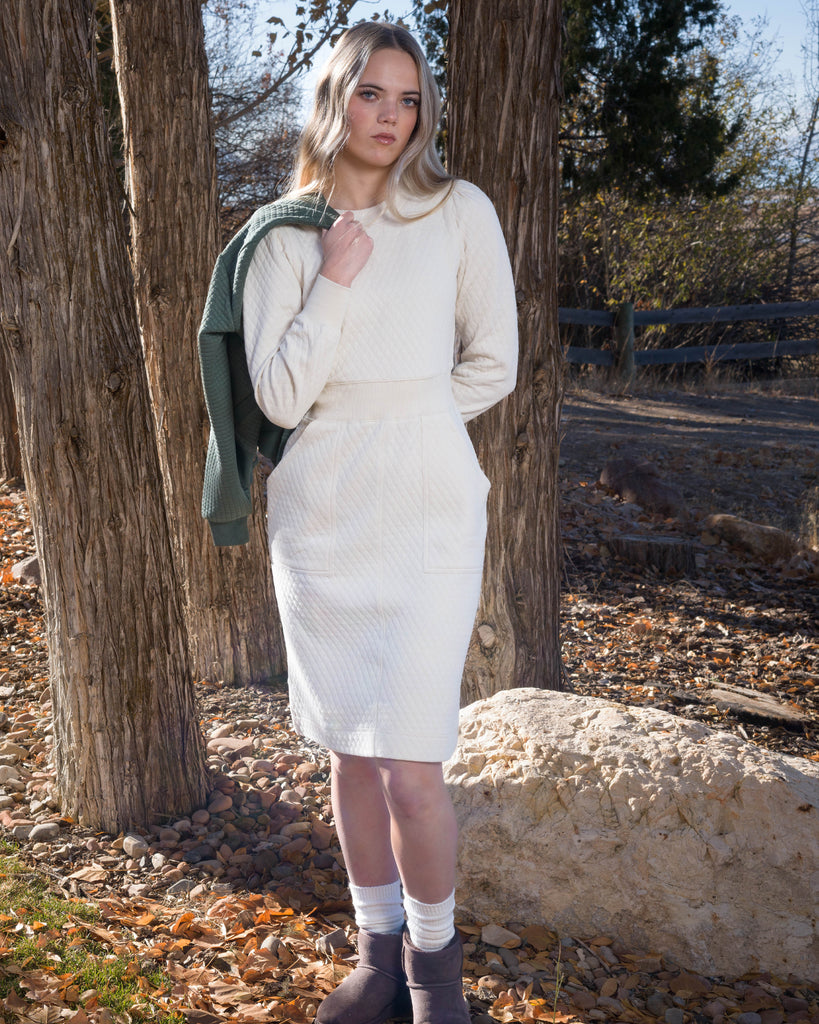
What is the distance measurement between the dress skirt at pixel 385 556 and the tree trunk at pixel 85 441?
94 centimetres

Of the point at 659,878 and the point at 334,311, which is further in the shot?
the point at 659,878

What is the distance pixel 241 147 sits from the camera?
1154cm

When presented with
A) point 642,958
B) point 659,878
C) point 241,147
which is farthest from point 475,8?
point 241,147

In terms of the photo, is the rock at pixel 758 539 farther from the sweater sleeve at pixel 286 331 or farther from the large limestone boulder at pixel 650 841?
the sweater sleeve at pixel 286 331

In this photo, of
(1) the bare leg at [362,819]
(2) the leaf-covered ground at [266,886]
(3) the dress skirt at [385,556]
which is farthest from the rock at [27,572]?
(3) the dress skirt at [385,556]

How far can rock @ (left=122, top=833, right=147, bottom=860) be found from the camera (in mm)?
2963

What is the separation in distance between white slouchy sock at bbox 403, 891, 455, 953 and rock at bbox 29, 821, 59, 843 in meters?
1.45

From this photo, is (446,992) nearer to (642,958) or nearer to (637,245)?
(642,958)

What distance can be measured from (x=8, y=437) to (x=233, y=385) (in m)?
6.31

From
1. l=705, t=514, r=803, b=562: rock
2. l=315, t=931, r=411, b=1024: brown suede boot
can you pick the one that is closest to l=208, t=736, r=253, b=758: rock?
l=315, t=931, r=411, b=1024: brown suede boot

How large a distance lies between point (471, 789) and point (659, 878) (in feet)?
1.83

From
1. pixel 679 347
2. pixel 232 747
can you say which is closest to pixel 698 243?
pixel 679 347

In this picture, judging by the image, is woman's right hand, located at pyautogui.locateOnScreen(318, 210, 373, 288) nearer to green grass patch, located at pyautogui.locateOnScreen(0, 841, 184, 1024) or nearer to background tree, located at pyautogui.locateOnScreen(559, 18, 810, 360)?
green grass patch, located at pyautogui.locateOnScreen(0, 841, 184, 1024)

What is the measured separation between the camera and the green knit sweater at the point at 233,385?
2131 millimetres
